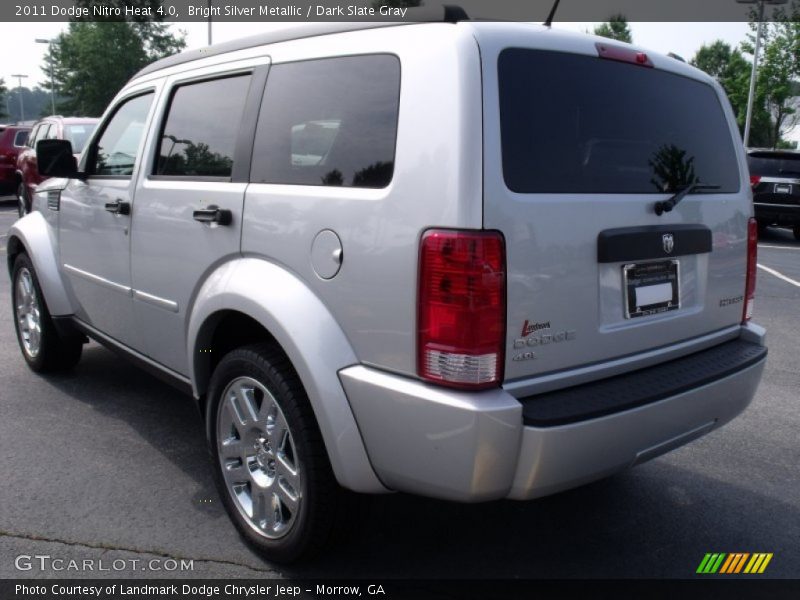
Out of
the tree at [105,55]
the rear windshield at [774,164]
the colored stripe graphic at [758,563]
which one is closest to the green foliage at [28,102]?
the tree at [105,55]

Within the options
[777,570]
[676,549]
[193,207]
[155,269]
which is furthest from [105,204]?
[777,570]

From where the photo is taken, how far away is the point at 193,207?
307 centimetres

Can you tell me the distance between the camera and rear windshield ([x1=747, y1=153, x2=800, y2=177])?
13.7 m

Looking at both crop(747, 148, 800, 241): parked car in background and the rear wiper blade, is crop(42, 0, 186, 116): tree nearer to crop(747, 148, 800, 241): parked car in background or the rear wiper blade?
crop(747, 148, 800, 241): parked car in background

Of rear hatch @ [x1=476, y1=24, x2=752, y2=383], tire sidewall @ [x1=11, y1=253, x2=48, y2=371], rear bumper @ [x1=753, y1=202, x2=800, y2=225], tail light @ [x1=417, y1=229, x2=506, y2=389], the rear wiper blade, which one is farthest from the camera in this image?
rear bumper @ [x1=753, y1=202, x2=800, y2=225]

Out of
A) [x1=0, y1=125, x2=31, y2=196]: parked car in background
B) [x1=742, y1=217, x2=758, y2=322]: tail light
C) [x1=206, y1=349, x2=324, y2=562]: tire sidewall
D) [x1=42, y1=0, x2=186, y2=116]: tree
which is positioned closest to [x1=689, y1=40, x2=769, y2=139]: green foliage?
[x1=742, y1=217, x2=758, y2=322]: tail light

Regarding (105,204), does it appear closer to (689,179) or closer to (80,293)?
(80,293)

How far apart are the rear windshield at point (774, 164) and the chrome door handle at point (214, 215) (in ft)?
42.4

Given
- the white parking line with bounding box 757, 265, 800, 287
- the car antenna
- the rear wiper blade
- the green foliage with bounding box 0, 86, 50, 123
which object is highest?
the green foliage with bounding box 0, 86, 50, 123

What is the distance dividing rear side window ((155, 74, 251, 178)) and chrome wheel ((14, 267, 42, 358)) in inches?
74.8

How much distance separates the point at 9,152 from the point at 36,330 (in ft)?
43.9

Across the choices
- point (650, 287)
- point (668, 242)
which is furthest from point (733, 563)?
point (668, 242)

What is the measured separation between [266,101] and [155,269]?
0.97 m

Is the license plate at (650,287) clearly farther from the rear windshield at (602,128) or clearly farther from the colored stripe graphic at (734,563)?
the colored stripe graphic at (734,563)
